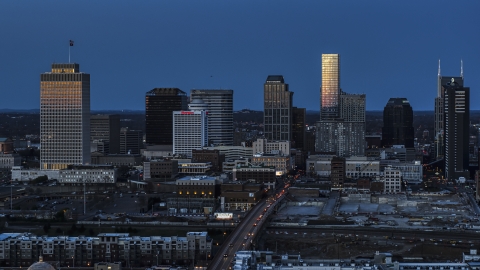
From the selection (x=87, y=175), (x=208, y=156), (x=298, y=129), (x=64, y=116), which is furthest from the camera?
(x=298, y=129)

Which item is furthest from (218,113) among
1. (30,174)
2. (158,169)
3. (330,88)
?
(30,174)

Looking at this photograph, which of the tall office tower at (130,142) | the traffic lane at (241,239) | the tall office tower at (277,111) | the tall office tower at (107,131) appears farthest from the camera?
the tall office tower at (130,142)

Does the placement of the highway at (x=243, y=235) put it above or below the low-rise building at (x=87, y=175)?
below

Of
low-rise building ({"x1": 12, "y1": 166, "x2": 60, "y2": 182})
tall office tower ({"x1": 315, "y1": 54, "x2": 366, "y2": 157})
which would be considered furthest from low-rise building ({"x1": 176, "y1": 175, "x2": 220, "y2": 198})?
tall office tower ({"x1": 315, "y1": 54, "x2": 366, "y2": 157})

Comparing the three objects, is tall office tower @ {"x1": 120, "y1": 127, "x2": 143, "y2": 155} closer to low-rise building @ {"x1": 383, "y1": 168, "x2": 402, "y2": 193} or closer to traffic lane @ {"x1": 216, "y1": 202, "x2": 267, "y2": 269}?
low-rise building @ {"x1": 383, "y1": 168, "x2": 402, "y2": 193}

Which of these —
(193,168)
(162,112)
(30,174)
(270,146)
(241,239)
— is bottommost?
(241,239)

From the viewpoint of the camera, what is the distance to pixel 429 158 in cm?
8394

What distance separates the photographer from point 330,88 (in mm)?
103000

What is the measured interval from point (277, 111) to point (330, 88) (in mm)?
22654

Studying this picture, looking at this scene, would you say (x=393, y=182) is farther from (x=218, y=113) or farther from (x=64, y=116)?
(x=218, y=113)

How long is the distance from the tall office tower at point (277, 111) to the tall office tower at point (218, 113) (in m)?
4.58

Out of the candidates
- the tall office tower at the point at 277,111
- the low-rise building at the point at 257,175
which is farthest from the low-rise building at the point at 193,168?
the tall office tower at the point at 277,111

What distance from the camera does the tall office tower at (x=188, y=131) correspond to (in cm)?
7694

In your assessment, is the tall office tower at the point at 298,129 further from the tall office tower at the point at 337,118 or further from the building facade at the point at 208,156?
the building facade at the point at 208,156
